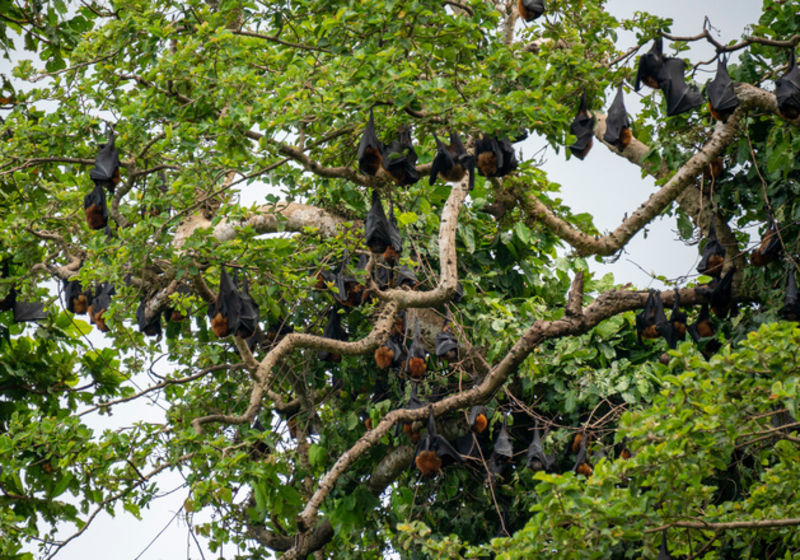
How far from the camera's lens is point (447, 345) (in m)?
8.41

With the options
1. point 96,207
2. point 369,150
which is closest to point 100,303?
point 96,207

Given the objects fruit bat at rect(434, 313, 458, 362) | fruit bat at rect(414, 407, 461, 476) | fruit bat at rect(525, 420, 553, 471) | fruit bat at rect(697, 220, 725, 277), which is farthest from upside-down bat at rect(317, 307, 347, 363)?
fruit bat at rect(697, 220, 725, 277)

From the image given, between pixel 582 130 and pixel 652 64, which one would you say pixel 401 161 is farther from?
pixel 652 64

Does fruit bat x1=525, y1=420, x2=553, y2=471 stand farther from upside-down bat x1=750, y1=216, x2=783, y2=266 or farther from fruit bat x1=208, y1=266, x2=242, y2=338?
fruit bat x1=208, y1=266, x2=242, y2=338

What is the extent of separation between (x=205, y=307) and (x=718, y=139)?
17.1 feet

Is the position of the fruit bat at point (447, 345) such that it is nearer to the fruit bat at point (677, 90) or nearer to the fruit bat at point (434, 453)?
the fruit bat at point (434, 453)

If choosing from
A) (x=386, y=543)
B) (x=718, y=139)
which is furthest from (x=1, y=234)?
(x=718, y=139)

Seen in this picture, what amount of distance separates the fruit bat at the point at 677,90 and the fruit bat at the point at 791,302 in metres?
A: 1.56

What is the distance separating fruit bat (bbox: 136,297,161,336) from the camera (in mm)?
9375

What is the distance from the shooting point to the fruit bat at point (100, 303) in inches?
392

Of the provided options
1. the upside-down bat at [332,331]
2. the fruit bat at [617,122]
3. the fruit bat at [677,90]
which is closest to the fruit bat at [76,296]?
the upside-down bat at [332,331]

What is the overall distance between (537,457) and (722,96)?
3.40 m

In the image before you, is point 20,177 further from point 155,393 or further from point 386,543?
point 386,543

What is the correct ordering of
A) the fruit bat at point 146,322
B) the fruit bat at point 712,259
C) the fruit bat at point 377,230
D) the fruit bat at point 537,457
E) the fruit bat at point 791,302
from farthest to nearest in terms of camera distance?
the fruit bat at point 146,322, the fruit bat at point 537,457, the fruit bat at point 712,259, the fruit bat at point 377,230, the fruit bat at point 791,302
